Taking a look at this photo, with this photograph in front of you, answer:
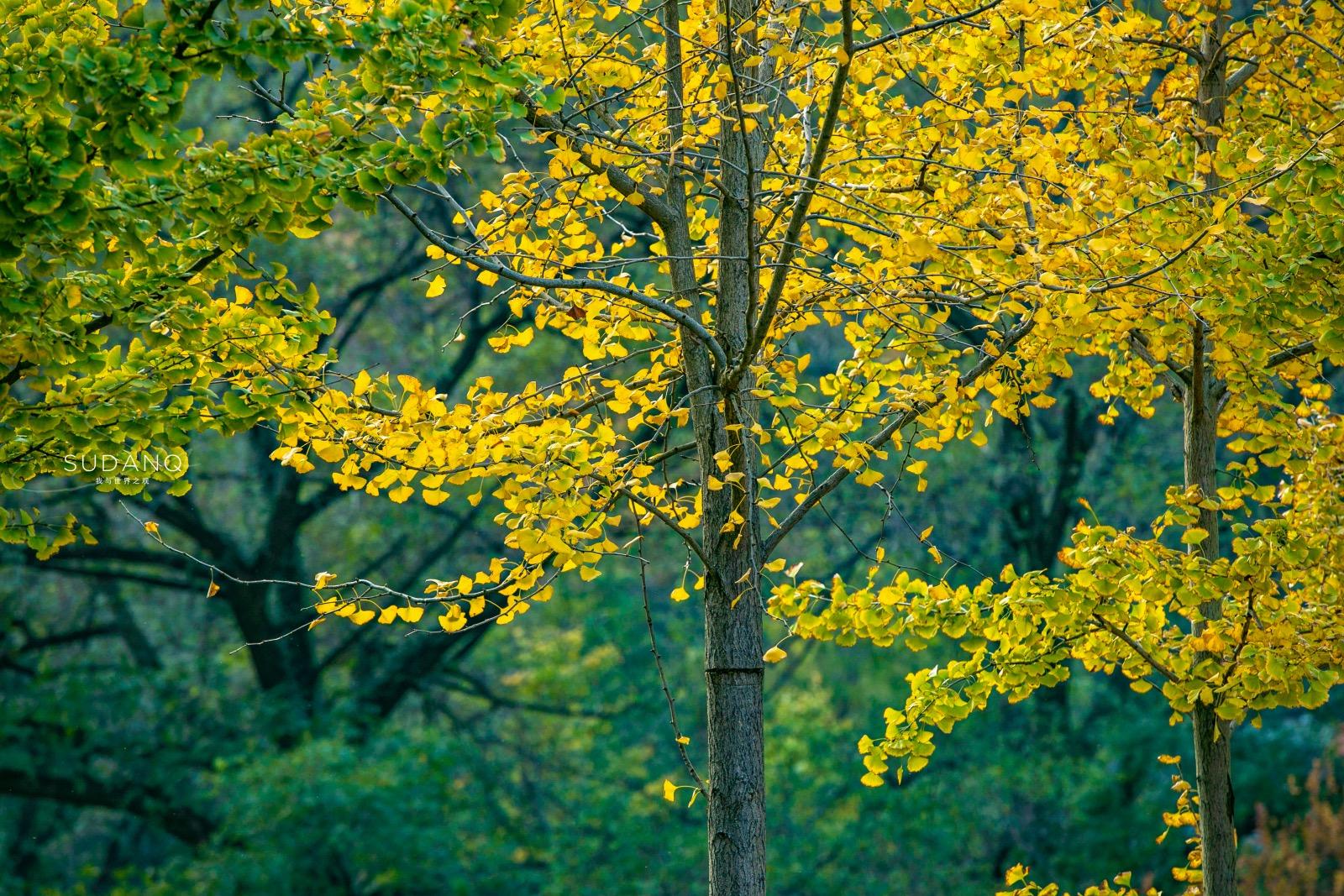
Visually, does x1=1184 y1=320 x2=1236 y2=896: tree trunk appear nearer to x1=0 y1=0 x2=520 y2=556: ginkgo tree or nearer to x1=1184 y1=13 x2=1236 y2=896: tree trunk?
x1=1184 y1=13 x2=1236 y2=896: tree trunk

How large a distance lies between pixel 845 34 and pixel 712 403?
4.07 feet

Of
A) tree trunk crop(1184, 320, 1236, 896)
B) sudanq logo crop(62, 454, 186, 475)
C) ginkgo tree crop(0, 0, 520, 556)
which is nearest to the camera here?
ginkgo tree crop(0, 0, 520, 556)

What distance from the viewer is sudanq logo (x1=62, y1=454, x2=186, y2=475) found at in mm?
3078

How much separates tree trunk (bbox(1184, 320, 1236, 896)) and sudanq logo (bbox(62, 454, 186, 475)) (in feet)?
9.66

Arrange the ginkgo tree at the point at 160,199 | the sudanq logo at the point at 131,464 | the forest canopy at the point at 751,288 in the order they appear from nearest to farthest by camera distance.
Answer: the ginkgo tree at the point at 160,199, the forest canopy at the point at 751,288, the sudanq logo at the point at 131,464

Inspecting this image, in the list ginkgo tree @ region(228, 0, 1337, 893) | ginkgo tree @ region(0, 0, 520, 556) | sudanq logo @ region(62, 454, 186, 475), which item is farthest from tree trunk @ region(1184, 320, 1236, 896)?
sudanq logo @ region(62, 454, 186, 475)

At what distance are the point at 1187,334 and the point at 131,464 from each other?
2.88 metres

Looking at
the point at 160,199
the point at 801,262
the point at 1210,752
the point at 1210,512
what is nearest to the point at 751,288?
the point at 801,262

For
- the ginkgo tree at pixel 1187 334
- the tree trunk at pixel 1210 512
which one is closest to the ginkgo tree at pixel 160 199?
the ginkgo tree at pixel 1187 334

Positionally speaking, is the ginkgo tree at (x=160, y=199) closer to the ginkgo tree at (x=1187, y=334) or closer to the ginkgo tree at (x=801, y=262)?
the ginkgo tree at (x=801, y=262)

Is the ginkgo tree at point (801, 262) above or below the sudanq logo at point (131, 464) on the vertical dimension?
above

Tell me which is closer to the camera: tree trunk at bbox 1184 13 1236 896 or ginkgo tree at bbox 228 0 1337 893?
ginkgo tree at bbox 228 0 1337 893

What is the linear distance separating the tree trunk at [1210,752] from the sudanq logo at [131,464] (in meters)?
2.95

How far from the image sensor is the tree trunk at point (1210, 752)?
3.84m
